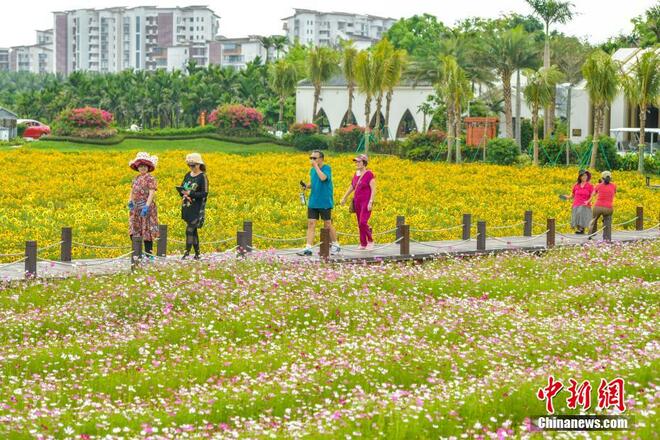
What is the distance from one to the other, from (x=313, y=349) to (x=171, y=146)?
4960 cm

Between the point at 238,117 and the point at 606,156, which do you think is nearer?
the point at 606,156

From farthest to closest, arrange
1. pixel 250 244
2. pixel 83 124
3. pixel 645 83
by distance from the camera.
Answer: pixel 83 124 → pixel 645 83 → pixel 250 244

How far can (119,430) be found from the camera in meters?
8.66

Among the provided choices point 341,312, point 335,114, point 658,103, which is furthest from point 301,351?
point 335,114

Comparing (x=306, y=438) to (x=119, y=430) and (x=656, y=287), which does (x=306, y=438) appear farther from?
(x=656, y=287)

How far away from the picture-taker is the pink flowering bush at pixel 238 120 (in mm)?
65062

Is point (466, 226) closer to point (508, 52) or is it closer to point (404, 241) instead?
point (404, 241)

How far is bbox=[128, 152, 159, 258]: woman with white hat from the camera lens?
55.9ft

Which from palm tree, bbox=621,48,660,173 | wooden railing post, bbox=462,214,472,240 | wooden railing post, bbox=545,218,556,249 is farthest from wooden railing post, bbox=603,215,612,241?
palm tree, bbox=621,48,660,173

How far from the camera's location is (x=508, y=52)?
60000 mm

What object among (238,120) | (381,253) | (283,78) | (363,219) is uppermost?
(283,78)

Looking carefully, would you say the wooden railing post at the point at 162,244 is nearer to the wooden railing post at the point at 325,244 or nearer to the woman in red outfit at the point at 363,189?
the wooden railing post at the point at 325,244

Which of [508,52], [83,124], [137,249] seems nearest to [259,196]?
[137,249]

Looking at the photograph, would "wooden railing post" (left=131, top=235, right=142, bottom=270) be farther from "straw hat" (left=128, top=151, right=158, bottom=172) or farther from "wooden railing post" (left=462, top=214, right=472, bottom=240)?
"wooden railing post" (left=462, top=214, right=472, bottom=240)
